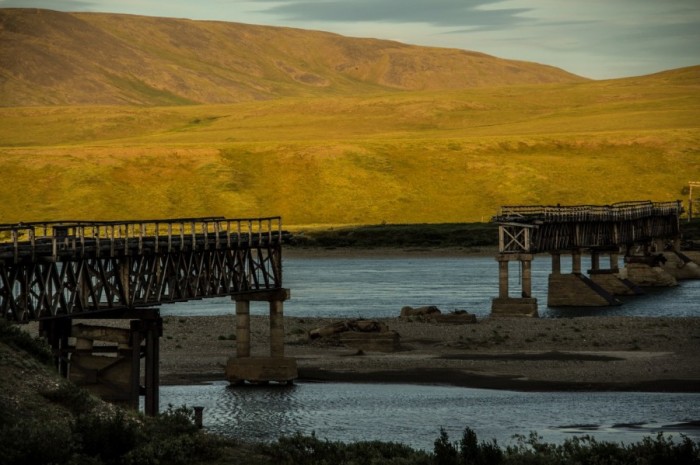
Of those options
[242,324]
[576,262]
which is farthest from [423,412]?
[576,262]

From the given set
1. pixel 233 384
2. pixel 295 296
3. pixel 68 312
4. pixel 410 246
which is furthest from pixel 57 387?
pixel 410 246

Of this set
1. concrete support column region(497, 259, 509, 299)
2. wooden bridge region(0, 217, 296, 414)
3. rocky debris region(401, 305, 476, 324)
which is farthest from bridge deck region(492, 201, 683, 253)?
wooden bridge region(0, 217, 296, 414)

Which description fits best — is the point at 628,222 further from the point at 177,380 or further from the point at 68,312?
the point at 68,312

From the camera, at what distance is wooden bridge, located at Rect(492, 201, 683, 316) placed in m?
91.2

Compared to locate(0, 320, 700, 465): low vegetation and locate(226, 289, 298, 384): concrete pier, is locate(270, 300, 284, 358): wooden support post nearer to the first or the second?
locate(226, 289, 298, 384): concrete pier

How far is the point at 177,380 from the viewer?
185 feet

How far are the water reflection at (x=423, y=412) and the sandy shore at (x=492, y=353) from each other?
7.92ft

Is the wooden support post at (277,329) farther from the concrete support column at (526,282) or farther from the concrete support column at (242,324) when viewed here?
the concrete support column at (526,282)

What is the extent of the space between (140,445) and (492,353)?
3477 centimetres

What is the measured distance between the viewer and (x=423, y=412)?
4856 cm

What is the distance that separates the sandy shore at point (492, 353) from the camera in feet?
185

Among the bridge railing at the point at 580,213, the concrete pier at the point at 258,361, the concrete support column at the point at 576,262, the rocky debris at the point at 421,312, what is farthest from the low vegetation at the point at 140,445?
the concrete support column at the point at 576,262

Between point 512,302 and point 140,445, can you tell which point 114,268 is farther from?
point 512,302

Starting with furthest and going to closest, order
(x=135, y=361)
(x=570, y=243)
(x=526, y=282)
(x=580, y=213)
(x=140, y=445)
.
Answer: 1. (x=580, y=213)
2. (x=570, y=243)
3. (x=526, y=282)
4. (x=135, y=361)
5. (x=140, y=445)
